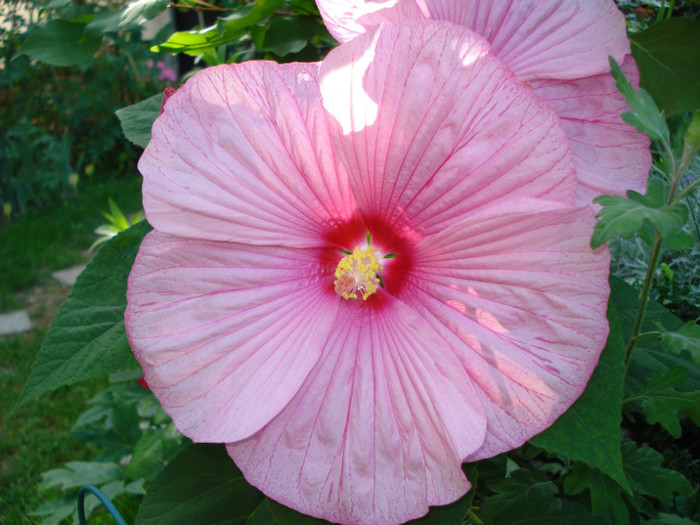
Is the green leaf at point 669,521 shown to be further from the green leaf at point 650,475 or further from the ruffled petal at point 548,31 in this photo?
the ruffled petal at point 548,31

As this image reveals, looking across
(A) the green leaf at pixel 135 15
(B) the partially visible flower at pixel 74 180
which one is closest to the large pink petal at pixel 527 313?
(A) the green leaf at pixel 135 15

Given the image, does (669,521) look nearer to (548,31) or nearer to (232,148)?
(548,31)

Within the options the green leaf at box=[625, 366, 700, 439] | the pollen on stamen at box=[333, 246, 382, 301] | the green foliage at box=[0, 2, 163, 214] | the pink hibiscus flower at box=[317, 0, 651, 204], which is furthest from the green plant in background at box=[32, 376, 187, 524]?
the green foliage at box=[0, 2, 163, 214]

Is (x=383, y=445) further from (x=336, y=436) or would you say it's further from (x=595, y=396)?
(x=595, y=396)

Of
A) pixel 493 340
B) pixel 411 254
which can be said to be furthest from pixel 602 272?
pixel 411 254

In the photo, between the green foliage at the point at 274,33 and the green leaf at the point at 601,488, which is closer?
the green leaf at the point at 601,488

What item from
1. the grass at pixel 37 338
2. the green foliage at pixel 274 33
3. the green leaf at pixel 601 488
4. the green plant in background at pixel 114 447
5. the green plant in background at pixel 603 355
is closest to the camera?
the green plant in background at pixel 603 355
